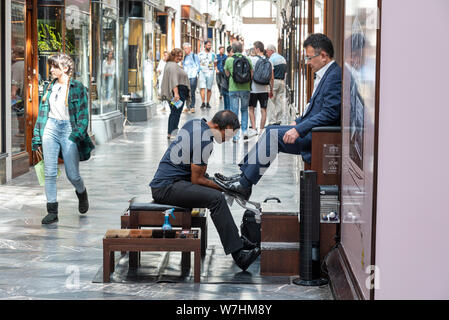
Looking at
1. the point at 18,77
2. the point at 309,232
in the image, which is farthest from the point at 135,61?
the point at 309,232

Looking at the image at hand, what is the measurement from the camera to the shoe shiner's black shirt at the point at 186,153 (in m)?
6.03

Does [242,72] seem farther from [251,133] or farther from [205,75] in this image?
[205,75]

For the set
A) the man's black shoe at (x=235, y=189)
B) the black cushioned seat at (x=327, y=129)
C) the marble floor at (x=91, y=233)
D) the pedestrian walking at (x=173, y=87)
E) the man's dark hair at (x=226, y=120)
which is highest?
the pedestrian walking at (x=173, y=87)

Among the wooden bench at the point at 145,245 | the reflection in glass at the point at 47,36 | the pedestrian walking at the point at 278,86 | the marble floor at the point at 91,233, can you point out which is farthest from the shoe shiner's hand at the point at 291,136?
the pedestrian walking at the point at 278,86

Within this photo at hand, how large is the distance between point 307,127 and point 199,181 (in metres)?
1.02

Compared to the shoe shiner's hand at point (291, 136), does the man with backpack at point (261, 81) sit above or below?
above

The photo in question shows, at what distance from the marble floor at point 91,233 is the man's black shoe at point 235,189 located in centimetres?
38

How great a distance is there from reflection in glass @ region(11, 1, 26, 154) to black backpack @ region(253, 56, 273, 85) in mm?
5051

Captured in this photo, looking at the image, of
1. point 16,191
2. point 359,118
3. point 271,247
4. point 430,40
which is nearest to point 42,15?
point 16,191

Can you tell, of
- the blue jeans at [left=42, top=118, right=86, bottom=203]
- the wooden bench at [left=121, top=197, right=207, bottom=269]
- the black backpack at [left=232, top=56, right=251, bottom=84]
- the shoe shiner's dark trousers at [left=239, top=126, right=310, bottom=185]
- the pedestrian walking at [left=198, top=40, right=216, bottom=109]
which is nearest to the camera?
the wooden bench at [left=121, top=197, right=207, bottom=269]

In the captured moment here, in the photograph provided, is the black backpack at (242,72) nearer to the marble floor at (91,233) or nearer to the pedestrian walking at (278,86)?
the pedestrian walking at (278,86)

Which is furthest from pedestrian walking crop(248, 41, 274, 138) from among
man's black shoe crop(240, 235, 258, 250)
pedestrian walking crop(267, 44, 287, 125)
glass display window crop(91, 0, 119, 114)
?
man's black shoe crop(240, 235, 258, 250)

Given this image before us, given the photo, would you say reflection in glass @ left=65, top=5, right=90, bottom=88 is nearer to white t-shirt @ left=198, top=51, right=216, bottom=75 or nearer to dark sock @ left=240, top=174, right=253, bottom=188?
dark sock @ left=240, top=174, right=253, bottom=188

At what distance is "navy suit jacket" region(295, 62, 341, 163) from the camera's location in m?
6.29
